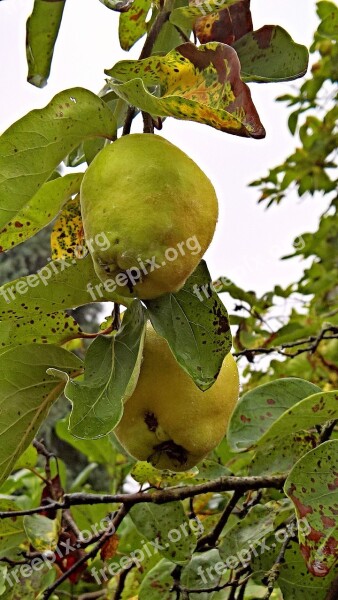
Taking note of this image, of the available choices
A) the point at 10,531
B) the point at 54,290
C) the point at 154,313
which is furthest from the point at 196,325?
the point at 10,531

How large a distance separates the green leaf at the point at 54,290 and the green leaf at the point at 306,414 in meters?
0.18

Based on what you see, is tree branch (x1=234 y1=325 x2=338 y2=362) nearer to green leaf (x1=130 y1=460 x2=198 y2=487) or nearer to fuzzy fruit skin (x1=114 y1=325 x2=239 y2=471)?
green leaf (x1=130 y1=460 x2=198 y2=487)

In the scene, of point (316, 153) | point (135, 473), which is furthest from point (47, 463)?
point (316, 153)

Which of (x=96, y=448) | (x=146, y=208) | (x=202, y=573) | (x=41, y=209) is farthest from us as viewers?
(x=96, y=448)

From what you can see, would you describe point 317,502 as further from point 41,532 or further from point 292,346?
point 292,346

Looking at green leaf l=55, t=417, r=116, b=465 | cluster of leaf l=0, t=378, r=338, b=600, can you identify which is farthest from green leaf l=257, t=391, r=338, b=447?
green leaf l=55, t=417, r=116, b=465

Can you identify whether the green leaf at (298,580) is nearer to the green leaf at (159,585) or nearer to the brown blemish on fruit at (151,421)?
the green leaf at (159,585)

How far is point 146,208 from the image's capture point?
1.74 feet

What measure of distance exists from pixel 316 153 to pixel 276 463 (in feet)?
5.94

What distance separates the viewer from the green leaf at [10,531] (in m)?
1.07

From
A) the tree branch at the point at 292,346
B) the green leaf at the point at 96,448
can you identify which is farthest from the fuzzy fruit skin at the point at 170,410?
the green leaf at the point at 96,448

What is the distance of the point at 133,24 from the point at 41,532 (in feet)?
2.20

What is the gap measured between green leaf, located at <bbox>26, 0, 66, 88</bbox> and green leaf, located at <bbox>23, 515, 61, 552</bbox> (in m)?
0.60

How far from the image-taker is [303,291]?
225cm
